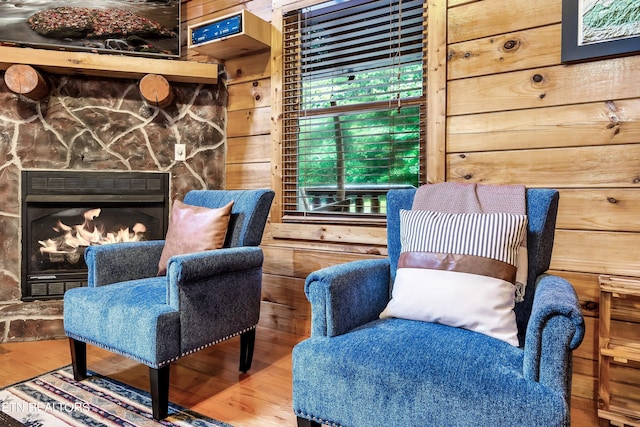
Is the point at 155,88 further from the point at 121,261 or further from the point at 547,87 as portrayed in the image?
the point at 547,87

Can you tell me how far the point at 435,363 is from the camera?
1.12 meters

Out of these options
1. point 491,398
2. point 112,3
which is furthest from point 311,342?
point 112,3

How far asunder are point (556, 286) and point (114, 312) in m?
1.59

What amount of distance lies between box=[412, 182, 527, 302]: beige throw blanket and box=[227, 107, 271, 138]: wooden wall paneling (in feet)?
4.75

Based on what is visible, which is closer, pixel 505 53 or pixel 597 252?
pixel 597 252

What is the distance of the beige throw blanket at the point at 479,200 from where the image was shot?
1.47 m

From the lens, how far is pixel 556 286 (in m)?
1.28

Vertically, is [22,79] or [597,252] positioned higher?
[22,79]

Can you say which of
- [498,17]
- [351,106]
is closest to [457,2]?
[498,17]

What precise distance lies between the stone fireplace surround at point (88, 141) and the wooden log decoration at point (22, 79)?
0.49ft

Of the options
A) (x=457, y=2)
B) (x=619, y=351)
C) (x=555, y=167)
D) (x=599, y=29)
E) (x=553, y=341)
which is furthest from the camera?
(x=457, y=2)

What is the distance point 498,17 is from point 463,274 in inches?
55.1

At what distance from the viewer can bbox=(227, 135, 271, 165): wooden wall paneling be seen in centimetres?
287

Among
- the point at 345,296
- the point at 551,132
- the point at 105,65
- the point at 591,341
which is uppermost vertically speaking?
the point at 105,65
